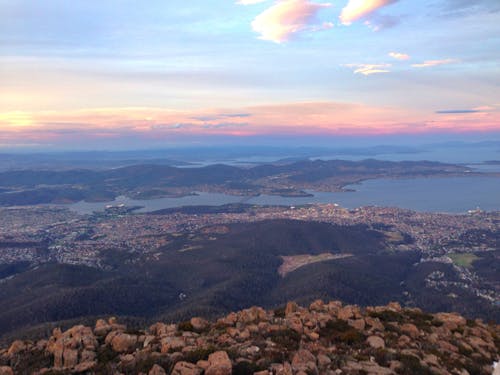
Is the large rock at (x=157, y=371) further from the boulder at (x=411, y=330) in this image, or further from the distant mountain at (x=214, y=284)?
the distant mountain at (x=214, y=284)

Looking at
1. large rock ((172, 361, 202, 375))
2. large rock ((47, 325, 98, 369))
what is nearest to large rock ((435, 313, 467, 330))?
large rock ((172, 361, 202, 375))

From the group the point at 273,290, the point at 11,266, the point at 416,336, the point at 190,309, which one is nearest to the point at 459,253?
the point at 273,290

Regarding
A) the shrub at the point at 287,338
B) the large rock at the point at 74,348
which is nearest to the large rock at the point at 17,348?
the large rock at the point at 74,348

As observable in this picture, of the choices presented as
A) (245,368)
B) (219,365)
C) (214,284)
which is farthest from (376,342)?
(214,284)

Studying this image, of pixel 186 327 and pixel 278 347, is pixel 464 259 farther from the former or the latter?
pixel 278 347

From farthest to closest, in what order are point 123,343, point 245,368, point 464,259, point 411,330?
point 464,259
point 411,330
point 123,343
point 245,368

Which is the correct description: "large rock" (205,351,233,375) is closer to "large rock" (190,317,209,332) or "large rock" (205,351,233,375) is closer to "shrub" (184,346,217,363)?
"shrub" (184,346,217,363)
